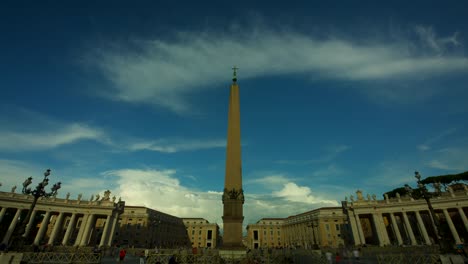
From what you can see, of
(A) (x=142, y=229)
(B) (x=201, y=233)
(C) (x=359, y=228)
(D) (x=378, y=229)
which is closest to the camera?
(D) (x=378, y=229)

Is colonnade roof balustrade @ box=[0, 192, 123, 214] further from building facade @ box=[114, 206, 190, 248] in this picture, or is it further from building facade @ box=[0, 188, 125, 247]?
Answer: building facade @ box=[114, 206, 190, 248]

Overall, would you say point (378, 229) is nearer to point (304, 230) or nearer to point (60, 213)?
point (304, 230)

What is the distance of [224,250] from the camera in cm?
1439

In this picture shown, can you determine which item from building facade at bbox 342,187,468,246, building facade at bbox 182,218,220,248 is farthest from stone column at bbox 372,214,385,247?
building facade at bbox 182,218,220,248

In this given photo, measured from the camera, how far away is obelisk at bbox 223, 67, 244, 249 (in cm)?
1484

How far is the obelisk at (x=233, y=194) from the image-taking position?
14.8 m

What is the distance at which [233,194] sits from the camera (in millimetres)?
15562

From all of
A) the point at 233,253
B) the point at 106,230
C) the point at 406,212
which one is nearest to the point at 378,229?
the point at 406,212

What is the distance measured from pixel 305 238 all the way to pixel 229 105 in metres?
69.3

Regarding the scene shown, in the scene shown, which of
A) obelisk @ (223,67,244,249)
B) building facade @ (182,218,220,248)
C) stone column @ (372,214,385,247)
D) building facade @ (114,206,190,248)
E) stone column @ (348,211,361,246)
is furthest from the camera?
building facade @ (182,218,220,248)

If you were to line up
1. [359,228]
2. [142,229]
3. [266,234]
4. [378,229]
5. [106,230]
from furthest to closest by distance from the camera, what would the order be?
1. [266,234]
2. [142,229]
3. [106,230]
4. [359,228]
5. [378,229]

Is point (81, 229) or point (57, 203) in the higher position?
point (57, 203)

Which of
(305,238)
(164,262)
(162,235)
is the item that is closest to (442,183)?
(305,238)

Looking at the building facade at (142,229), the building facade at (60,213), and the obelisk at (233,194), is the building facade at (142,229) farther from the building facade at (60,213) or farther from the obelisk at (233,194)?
the obelisk at (233,194)
